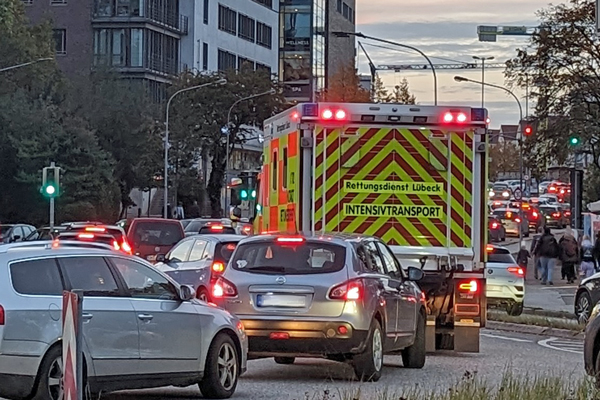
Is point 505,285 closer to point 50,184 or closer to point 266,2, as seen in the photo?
point 50,184

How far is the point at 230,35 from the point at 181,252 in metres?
74.9

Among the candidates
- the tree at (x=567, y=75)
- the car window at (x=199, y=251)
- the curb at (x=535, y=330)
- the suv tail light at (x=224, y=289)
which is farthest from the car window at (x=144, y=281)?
the tree at (x=567, y=75)

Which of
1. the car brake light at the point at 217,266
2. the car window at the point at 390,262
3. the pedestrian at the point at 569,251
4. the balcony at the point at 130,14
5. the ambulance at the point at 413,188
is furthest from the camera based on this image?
the balcony at the point at 130,14

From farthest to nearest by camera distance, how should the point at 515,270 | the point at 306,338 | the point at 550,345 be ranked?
1. the point at 515,270
2. the point at 550,345
3. the point at 306,338

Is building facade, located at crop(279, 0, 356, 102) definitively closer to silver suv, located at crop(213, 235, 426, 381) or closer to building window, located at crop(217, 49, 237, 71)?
building window, located at crop(217, 49, 237, 71)

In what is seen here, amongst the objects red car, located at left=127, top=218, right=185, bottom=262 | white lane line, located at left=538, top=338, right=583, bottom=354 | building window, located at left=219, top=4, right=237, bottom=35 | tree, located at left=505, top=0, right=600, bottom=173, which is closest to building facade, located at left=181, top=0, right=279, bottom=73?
building window, located at left=219, top=4, right=237, bottom=35

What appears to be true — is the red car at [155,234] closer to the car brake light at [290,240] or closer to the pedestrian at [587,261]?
the pedestrian at [587,261]

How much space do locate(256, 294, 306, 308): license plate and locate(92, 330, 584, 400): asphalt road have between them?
2.80 feet

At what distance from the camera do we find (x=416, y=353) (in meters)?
16.2

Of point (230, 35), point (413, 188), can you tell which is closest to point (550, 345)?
point (413, 188)

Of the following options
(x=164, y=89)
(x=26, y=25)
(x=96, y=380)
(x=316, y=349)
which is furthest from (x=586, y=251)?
(x=164, y=89)

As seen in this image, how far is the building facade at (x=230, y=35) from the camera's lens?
90250mm

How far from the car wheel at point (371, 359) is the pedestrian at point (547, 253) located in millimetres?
28385

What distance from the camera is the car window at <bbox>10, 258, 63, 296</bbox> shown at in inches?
432
